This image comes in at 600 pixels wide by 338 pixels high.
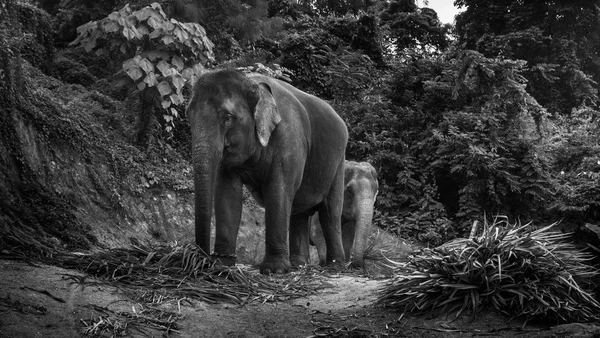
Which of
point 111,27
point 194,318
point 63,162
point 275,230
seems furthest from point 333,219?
point 194,318

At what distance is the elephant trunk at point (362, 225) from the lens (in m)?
10.5

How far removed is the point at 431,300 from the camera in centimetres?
594

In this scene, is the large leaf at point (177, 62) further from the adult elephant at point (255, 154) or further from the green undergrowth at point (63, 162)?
the adult elephant at point (255, 154)

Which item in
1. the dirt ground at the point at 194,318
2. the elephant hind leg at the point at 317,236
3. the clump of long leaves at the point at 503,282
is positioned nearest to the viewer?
the dirt ground at the point at 194,318

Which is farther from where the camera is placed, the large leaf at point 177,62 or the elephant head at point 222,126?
the large leaf at point 177,62

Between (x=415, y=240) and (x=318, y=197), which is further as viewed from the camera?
(x=415, y=240)

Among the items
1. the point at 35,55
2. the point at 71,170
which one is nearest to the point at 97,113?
the point at 35,55

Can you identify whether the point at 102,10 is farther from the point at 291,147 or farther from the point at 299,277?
the point at 299,277

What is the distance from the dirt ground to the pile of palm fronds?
0.68ft

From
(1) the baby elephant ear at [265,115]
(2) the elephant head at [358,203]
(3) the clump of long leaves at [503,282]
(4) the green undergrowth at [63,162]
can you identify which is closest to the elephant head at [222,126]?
(1) the baby elephant ear at [265,115]

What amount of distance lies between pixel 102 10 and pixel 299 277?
905cm

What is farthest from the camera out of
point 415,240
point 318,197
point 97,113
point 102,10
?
point 415,240

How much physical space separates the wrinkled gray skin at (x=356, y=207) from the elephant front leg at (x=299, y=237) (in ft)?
2.61

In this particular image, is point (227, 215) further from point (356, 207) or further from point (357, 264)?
point (356, 207)
